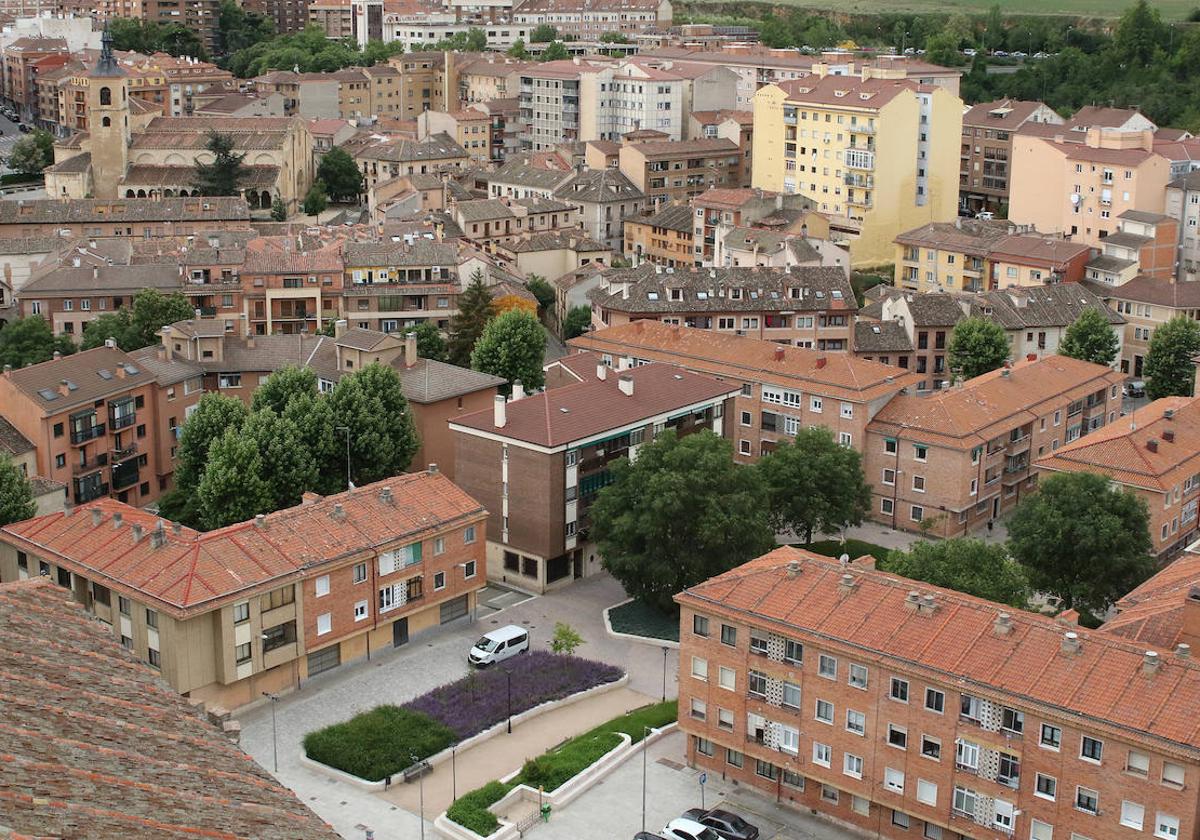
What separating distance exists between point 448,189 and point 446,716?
6729 centimetres

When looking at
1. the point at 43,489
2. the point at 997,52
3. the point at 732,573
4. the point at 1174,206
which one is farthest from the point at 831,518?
the point at 997,52

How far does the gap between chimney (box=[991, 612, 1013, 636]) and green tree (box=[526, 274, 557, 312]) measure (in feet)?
171

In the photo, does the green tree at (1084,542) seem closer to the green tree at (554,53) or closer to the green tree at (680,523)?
the green tree at (680,523)

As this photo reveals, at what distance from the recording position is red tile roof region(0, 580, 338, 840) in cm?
1574

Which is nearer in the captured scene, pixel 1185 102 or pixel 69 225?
pixel 69 225

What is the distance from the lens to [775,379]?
192 feet

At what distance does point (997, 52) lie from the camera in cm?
15200

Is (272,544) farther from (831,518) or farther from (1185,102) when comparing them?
(1185,102)

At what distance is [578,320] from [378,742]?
43.5 meters

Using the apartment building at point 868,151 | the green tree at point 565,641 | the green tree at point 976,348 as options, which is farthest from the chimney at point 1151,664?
the apartment building at point 868,151

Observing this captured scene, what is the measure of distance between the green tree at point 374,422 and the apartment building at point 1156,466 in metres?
21.7

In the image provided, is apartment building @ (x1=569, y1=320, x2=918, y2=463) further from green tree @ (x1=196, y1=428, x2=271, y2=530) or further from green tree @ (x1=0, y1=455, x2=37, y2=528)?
green tree @ (x1=0, y1=455, x2=37, y2=528)

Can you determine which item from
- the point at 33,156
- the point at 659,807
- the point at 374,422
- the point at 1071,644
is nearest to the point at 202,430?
the point at 374,422

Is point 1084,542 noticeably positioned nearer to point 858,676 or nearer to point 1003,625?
point 1003,625
